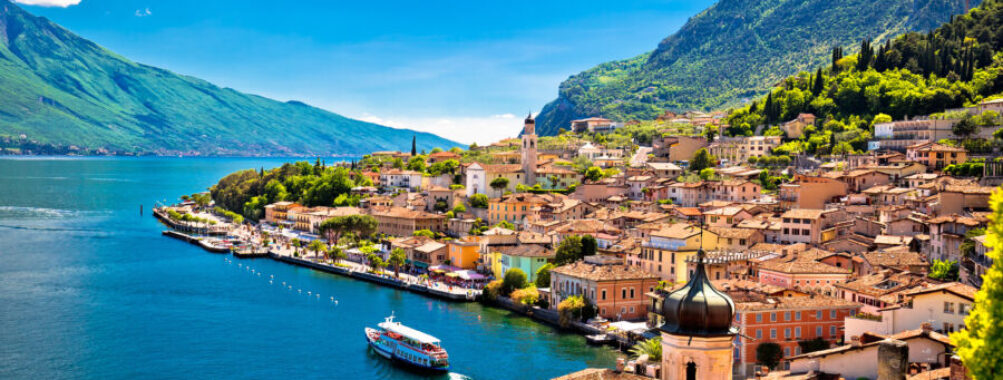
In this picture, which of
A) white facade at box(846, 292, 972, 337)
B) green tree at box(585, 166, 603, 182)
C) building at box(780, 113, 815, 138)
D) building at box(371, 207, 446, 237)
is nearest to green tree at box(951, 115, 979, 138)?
building at box(780, 113, 815, 138)

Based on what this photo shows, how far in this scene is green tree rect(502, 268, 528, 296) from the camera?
53.5 m

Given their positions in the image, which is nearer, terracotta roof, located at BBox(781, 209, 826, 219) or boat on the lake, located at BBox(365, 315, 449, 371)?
boat on the lake, located at BBox(365, 315, 449, 371)

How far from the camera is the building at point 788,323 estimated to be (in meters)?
34.9

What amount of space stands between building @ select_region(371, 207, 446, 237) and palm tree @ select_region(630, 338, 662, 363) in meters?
42.4

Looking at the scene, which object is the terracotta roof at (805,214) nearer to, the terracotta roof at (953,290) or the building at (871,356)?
the terracotta roof at (953,290)

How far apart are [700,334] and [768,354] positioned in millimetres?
25473

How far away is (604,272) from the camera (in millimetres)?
47500

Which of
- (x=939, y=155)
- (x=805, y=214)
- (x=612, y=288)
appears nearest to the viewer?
(x=612, y=288)

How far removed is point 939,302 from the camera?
29859mm

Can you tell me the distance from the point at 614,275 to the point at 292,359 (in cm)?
1773

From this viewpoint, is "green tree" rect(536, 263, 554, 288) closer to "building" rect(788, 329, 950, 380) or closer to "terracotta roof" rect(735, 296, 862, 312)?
"terracotta roof" rect(735, 296, 862, 312)

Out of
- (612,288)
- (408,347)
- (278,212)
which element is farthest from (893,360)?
(278,212)

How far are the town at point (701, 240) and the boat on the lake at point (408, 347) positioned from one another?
854 centimetres

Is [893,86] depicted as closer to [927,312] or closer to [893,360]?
[927,312]
